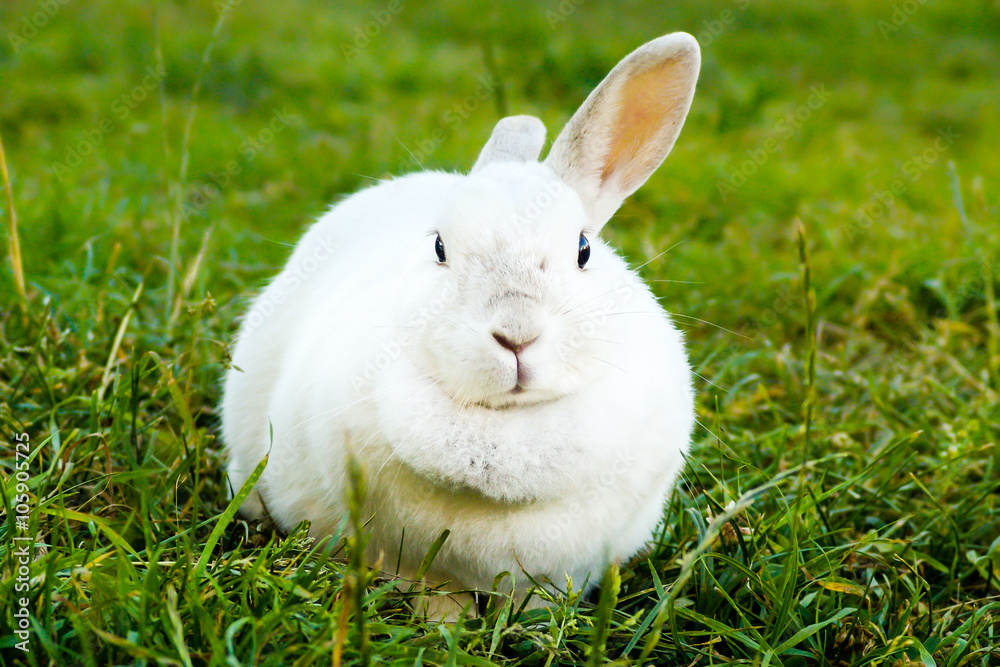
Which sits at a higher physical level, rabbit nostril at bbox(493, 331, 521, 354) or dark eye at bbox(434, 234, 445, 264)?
dark eye at bbox(434, 234, 445, 264)

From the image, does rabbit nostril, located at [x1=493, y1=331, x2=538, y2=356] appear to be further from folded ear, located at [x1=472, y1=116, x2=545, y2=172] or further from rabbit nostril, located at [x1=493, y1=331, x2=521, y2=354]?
folded ear, located at [x1=472, y1=116, x2=545, y2=172]

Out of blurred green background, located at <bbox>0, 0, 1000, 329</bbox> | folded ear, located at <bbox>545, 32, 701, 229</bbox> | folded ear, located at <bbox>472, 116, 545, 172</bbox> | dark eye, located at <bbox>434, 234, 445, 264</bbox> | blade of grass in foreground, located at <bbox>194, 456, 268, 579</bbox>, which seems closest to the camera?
blade of grass in foreground, located at <bbox>194, 456, 268, 579</bbox>

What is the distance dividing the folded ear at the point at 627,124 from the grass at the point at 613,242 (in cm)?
58

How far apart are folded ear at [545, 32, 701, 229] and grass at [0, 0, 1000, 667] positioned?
58 centimetres

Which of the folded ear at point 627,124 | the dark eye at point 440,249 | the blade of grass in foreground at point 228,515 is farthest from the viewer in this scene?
the folded ear at point 627,124

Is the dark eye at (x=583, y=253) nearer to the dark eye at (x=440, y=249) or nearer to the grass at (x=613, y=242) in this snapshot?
the dark eye at (x=440, y=249)

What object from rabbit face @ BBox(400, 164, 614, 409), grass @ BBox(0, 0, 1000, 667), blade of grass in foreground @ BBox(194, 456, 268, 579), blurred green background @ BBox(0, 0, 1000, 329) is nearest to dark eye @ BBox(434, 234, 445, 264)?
rabbit face @ BBox(400, 164, 614, 409)

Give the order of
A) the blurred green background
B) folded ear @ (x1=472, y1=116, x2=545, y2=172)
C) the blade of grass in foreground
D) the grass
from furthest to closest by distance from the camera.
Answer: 1. the blurred green background
2. folded ear @ (x1=472, y1=116, x2=545, y2=172)
3. the grass
4. the blade of grass in foreground

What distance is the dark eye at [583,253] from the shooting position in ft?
7.97

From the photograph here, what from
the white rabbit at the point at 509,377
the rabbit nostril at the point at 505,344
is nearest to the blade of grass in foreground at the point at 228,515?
the white rabbit at the point at 509,377

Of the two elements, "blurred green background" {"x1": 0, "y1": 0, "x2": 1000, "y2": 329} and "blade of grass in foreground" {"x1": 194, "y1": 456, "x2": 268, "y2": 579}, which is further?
"blurred green background" {"x1": 0, "y1": 0, "x2": 1000, "y2": 329}

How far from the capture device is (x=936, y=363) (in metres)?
3.85

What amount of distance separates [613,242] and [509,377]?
9.68 ft

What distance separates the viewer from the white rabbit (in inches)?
83.7
